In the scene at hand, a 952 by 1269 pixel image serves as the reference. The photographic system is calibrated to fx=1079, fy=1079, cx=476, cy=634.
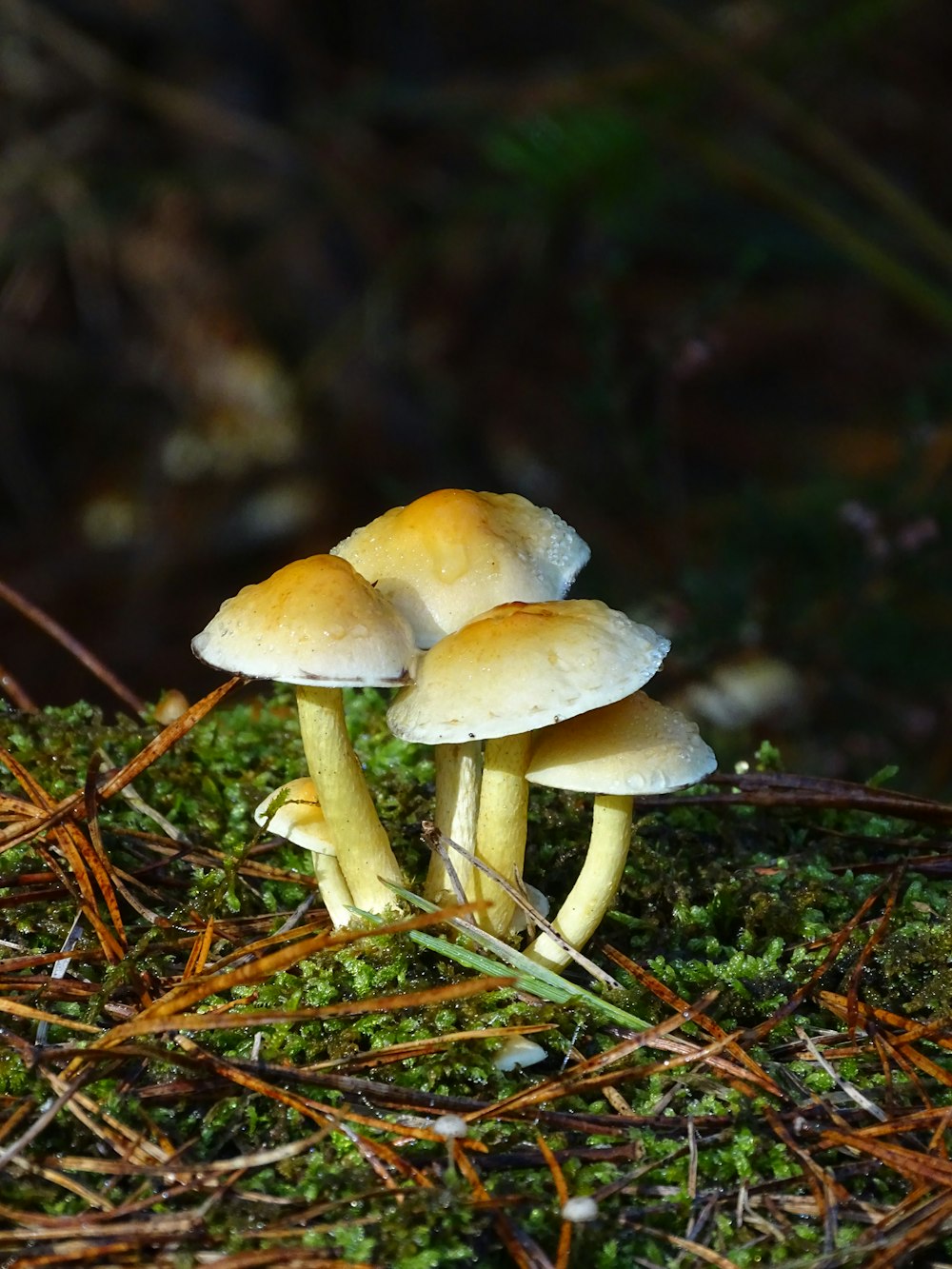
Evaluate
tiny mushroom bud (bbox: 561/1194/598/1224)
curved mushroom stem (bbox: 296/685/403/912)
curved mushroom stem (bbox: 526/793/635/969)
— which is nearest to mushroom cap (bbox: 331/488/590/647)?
curved mushroom stem (bbox: 296/685/403/912)

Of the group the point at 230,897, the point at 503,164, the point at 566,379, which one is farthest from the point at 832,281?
the point at 230,897

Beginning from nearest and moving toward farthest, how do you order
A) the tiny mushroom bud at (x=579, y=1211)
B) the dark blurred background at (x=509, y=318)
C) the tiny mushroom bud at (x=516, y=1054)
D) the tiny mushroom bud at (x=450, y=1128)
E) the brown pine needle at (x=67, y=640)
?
the tiny mushroom bud at (x=579, y=1211), the tiny mushroom bud at (x=450, y=1128), the tiny mushroom bud at (x=516, y=1054), the brown pine needle at (x=67, y=640), the dark blurred background at (x=509, y=318)

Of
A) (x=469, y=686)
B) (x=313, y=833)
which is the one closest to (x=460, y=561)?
(x=469, y=686)

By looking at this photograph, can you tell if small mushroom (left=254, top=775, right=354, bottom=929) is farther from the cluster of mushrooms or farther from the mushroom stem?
the mushroom stem

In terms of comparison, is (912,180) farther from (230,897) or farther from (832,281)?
(230,897)

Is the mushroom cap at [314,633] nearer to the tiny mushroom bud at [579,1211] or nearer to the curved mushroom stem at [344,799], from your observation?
the curved mushroom stem at [344,799]

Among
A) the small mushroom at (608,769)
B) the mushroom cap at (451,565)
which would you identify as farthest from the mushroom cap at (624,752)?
the mushroom cap at (451,565)
